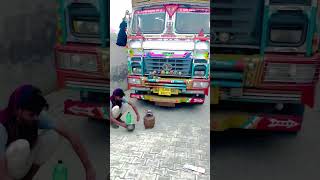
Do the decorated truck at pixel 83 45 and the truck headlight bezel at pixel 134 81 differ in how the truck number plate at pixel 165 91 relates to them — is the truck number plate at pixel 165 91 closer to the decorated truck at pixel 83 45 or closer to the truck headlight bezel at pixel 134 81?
the truck headlight bezel at pixel 134 81

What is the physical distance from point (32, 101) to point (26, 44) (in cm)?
357

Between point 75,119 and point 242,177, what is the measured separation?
9.38 feet

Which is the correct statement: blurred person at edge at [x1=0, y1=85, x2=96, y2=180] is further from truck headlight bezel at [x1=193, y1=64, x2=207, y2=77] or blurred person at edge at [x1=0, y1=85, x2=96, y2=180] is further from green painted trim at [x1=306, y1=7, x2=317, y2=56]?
truck headlight bezel at [x1=193, y1=64, x2=207, y2=77]

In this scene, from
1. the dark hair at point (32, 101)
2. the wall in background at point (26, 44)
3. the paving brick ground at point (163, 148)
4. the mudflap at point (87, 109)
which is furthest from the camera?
the wall in background at point (26, 44)

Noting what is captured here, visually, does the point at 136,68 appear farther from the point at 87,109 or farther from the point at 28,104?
the point at 28,104

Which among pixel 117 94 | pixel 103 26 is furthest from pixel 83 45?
pixel 117 94

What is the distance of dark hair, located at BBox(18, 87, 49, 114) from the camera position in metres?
2.17

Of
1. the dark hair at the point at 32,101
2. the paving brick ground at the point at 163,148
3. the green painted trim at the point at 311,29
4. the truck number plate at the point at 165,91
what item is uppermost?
the green painted trim at the point at 311,29

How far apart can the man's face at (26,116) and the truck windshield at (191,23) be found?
3975 mm

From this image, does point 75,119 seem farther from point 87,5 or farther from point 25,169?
point 25,169

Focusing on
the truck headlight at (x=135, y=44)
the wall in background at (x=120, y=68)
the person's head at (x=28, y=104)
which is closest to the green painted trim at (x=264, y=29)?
the wall in background at (x=120, y=68)

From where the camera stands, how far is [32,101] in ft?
7.23

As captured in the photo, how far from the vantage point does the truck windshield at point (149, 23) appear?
19.6 feet

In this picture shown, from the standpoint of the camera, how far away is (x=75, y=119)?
17.8 feet
